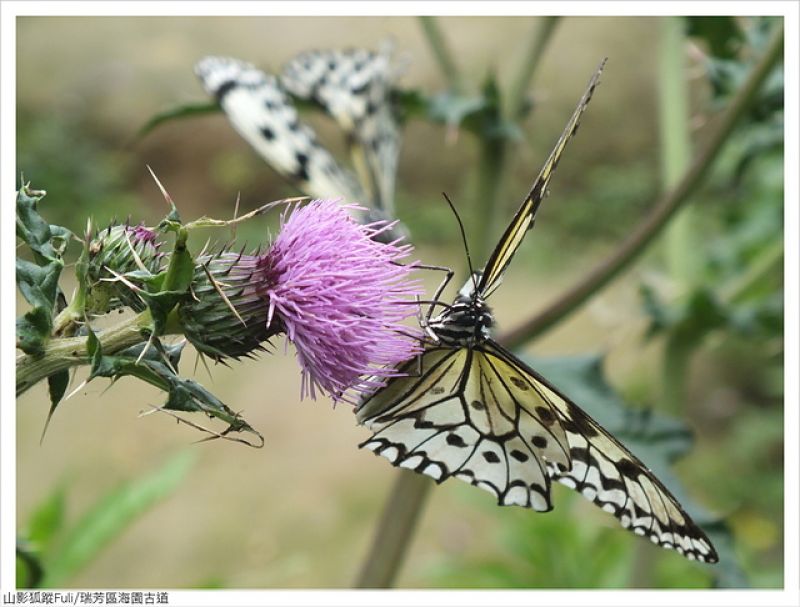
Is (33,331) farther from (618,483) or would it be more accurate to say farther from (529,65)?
(529,65)

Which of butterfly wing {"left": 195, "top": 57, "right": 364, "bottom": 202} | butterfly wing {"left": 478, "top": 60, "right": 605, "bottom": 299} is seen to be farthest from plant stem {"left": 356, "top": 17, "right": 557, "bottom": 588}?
butterfly wing {"left": 478, "top": 60, "right": 605, "bottom": 299}

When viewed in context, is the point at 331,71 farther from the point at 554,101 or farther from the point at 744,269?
the point at 554,101

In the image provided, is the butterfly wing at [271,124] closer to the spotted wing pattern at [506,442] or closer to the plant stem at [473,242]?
the plant stem at [473,242]

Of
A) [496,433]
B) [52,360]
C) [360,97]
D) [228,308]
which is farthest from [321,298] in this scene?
[360,97]

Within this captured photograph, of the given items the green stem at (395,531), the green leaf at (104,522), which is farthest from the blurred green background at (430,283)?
the green stem at (395,531)

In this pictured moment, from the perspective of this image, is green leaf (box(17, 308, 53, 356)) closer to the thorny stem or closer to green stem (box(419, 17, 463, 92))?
the thorny stem

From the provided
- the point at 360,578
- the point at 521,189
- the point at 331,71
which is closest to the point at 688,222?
the point at 331,71
